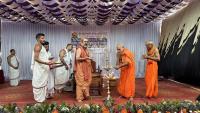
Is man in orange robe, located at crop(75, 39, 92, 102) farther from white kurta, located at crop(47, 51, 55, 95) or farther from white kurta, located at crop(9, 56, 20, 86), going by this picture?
white kurta, located at crop(9, 56, 20, 86)

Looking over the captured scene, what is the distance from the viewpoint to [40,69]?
20.2 feet

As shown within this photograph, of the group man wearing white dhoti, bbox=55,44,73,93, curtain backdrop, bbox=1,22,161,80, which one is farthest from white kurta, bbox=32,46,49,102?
curtain backdrop, bbox=1,22,161,80

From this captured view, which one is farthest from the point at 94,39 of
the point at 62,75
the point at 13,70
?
the point at 62,75

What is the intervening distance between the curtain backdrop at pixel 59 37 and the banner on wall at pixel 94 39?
0.16 m

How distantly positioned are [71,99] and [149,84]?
1823mm

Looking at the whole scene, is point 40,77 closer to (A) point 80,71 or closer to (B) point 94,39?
(A) point 80,71

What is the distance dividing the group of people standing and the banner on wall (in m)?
3.81

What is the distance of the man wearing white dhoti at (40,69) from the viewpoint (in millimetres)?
6082

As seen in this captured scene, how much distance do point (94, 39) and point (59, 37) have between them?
140 cm

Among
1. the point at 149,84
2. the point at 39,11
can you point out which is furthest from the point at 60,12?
the point at 149,84

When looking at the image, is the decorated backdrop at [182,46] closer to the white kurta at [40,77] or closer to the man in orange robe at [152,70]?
the man in orange robe at [152,70]

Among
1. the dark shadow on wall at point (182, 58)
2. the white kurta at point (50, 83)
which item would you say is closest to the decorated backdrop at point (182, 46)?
the dark shadow on wall at point (182, 58)

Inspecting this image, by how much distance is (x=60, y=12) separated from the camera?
27.6 feet

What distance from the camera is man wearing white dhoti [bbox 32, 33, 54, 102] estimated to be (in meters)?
6.08
